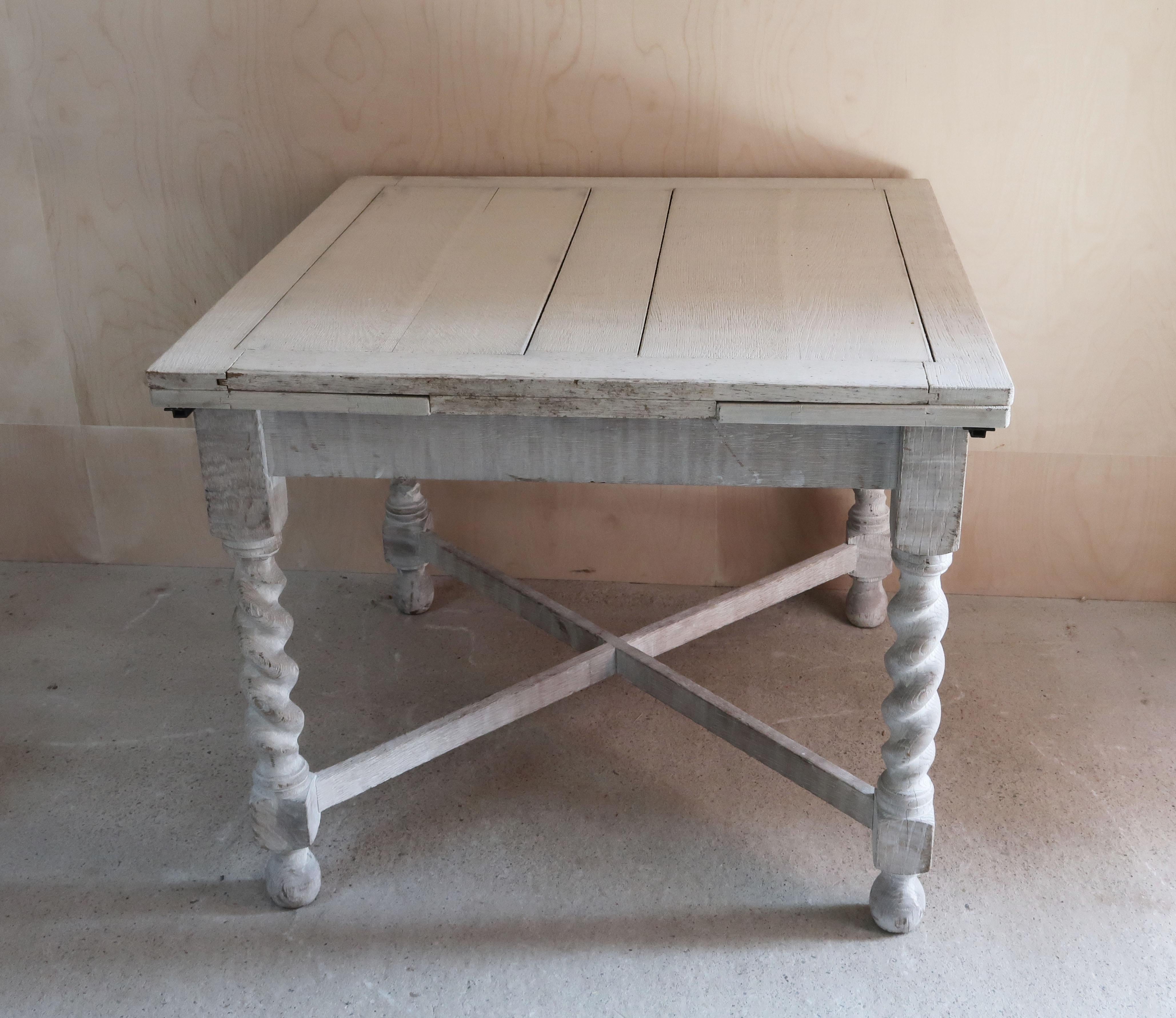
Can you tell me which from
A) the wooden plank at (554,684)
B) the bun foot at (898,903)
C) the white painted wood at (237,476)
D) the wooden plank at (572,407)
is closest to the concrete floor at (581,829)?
the bun foot at (898,903)

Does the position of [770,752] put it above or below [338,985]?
above

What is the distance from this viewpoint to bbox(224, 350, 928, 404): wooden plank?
1247mm

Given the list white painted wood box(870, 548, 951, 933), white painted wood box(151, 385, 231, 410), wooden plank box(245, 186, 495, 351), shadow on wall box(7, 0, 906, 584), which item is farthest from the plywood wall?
white painted wood box(151, 385, 231, 410)

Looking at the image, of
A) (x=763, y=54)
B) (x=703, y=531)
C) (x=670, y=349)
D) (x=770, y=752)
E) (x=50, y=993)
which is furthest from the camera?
(x=703, y=531)

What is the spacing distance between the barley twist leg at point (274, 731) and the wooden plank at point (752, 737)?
534 millimetres

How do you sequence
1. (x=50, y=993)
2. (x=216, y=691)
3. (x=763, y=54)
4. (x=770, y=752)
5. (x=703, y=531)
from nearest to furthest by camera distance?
(x=50, y=993) → (x=770, y=752) → (x=763, y=54) → (x=216, y=691) → (x=703, y=531)

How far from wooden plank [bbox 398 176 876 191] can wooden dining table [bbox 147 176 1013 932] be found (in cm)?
7

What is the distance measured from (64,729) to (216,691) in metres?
0.25

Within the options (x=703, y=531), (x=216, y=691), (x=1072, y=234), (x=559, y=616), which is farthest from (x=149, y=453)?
(x=1072, y=234)

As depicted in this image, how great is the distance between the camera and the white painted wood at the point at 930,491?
4.27 feet

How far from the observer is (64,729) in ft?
6.51

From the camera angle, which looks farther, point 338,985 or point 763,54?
point 763,54

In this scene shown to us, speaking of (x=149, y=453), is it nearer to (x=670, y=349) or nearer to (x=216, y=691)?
Result: (x=216, y=691)

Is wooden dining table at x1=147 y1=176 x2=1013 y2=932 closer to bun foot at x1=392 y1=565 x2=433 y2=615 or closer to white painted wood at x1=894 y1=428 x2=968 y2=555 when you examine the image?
white painted wood at x1=894 y1=428 x2=968 y2=555
